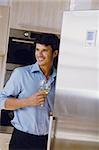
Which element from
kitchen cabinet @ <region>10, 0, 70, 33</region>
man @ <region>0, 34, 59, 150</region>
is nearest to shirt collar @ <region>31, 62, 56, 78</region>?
man @ <region>0, 34, 59, 150</region>

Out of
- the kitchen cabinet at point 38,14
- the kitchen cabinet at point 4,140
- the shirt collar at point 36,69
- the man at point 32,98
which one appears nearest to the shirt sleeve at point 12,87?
the man at point 32,98

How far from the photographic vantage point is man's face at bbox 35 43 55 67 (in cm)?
246

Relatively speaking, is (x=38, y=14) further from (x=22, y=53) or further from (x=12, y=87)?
→ (x=12, y=87)

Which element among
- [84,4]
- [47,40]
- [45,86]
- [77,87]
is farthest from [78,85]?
[84,4]

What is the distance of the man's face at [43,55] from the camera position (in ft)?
8.07

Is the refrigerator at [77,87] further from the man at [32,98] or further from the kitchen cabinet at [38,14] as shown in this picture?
the kitchen cabinet at [38,14]

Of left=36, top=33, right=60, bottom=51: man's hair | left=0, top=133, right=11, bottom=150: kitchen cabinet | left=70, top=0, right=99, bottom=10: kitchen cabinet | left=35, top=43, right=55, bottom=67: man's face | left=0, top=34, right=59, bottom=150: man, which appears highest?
left=70, top=0, right=99, bottom=10: kitchen cabinet

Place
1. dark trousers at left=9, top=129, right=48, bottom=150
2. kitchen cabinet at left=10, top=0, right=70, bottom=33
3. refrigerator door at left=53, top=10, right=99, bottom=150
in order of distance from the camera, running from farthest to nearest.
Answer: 1. kitchen cabinet at left=10, top=0, right=70, bottom=33
2. dark trousers at left=9, top=129, right=48, bottom=150
3. refrigerator door at left=53, top=10, right=99, bottom=150

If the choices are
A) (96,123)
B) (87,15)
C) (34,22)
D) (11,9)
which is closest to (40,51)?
(34,22)

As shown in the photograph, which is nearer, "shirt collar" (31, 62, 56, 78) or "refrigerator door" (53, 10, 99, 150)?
"refrigerator door" (53, 10, 99, 150)

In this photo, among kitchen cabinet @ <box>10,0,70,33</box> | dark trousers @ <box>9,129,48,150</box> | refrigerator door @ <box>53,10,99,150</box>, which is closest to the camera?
refrigerator door @ <box>53,10,99,150</box>

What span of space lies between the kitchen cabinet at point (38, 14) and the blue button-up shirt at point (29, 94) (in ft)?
1.05

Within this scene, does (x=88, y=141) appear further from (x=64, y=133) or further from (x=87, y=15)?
(x=87, y=15)

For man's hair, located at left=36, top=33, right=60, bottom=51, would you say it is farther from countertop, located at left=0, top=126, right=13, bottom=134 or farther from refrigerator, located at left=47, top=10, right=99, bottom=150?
countertop, located at left=0, top=126, right=13, bottom=134
